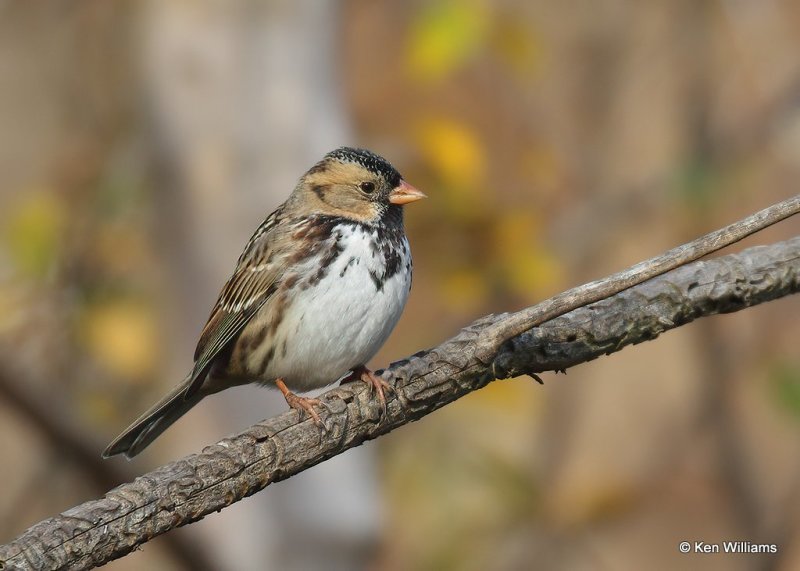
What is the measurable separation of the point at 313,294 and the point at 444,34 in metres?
2.31

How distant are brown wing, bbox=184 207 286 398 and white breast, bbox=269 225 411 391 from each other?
17 centimetres

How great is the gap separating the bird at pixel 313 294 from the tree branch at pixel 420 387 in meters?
0.51

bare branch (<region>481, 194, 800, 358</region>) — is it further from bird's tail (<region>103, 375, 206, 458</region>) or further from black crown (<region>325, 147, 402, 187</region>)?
bird's tail (<region>103, 375, 206, 458</region>)

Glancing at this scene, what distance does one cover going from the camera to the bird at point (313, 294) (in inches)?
137

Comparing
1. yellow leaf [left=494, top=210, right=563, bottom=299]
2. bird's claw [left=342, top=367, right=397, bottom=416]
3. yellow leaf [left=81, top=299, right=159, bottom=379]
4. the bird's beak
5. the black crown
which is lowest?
bird's claw [left=342, top=367, right=397, bottom=416]

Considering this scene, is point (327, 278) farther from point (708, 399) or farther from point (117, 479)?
point (708, 399)

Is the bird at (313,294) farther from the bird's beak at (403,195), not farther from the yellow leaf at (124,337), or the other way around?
the yellow leaf at (124,337)

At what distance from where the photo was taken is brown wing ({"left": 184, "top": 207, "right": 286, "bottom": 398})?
12.2 ft

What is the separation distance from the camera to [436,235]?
602 cm

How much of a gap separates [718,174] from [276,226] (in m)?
3.46

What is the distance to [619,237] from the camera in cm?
800

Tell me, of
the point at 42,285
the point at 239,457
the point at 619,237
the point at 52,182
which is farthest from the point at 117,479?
the point at 619,237

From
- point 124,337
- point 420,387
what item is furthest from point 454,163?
point 420,387

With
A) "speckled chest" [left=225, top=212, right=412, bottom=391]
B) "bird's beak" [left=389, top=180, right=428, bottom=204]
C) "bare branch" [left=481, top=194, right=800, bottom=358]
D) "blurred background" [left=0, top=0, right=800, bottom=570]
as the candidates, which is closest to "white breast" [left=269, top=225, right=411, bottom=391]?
"speckled chest" [left=225, top=212, right=412, bottom=391]
